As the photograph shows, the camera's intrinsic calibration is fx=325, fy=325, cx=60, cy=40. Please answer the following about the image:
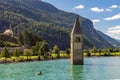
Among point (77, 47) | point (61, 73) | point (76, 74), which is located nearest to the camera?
point (76, 74)

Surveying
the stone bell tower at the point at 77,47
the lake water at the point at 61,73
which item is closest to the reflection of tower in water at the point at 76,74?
the lake water at the point at 61,73

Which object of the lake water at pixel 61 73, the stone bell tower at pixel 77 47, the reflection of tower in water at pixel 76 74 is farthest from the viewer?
the stone bell tower at pixel 77 47

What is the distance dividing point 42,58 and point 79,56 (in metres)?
48.4

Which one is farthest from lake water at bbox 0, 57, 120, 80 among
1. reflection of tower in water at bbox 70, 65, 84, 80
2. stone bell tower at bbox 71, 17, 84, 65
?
stone bell tower at bbox 71, 17, 84, 65

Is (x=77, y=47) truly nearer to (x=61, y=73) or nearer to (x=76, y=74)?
(x=61, y=73)

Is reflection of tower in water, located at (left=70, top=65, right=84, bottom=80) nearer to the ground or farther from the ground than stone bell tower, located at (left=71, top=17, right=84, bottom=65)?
nearer to the ground

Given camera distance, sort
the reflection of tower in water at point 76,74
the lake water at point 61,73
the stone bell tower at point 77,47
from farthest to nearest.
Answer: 1. the stone bell tower at point 77,47
2. the lake water at point 61,73
3. the reflection of tower in water at point 76,74

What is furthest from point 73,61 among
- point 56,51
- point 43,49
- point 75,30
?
point 56,51

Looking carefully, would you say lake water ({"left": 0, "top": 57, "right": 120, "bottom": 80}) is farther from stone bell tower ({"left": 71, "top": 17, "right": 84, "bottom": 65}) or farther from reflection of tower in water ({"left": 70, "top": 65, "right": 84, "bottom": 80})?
stone bell tower ({"left": 71, "top": 17, "right": 84, "bottom": 65})

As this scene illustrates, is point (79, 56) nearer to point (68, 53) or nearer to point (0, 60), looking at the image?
point (0, 60)

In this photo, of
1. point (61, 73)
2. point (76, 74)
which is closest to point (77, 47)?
point (61, 73)

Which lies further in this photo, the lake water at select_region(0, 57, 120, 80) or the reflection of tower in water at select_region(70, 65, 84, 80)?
the lake water at select_region(0, 57, 120, 80)

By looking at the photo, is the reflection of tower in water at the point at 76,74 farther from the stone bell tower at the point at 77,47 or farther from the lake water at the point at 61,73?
the stone bell tower at the point at 77,47

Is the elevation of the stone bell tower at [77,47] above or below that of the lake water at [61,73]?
above
